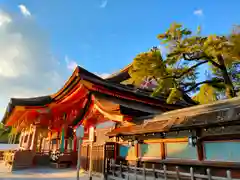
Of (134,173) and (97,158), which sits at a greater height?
(97,158)

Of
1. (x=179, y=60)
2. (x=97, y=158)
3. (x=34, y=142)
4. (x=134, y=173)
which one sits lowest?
(x=134, y=173)

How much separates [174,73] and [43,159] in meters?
12.6

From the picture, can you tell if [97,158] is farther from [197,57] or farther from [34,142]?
[34,142]

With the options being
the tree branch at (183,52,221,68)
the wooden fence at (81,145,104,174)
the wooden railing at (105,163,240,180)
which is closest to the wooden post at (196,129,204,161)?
the wooden railing at (105,163,240,180)

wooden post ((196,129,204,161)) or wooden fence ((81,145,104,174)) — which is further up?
wooden post ((196,129,204,161))

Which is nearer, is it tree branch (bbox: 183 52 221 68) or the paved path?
the paved path

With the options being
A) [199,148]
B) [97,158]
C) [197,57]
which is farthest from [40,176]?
[197,57]

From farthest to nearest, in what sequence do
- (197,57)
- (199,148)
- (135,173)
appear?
(197,57)
(135,173)
(199,148)

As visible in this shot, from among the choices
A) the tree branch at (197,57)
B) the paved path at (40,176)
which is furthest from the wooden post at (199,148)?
the tree branch at (197,57)

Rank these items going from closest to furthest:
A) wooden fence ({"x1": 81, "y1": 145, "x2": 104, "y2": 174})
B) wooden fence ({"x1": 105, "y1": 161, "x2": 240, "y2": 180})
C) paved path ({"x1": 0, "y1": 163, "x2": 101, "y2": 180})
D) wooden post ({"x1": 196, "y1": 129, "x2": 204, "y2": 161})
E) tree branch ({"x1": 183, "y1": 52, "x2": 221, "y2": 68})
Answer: wooden post ({"x1": 196, "y1": 129, "x2": 204, "y2": 161})
wooden fence ({"x1": 105, "y1": 161, "x2": 240, "y2": 180})
wooden fence ({"x1": 81, "y1": 145, "x2": 104, "y2": 174})
paved path ({"x1": 0, "y1": 163, "x2": 101, "y2": 180})
tree branch ({"x1": 183, "y1": 52, "x2": 221, "y2": 68})

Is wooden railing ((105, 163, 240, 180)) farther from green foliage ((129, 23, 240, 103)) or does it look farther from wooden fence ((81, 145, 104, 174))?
green foliage ((129, 23, 240, 103))

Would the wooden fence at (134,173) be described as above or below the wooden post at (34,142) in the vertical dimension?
below

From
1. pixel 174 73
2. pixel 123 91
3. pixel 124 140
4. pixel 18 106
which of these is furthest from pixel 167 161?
pixel 18 106

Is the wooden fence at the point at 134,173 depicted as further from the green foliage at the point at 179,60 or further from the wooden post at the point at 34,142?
the wooden post at the point at 34,142
